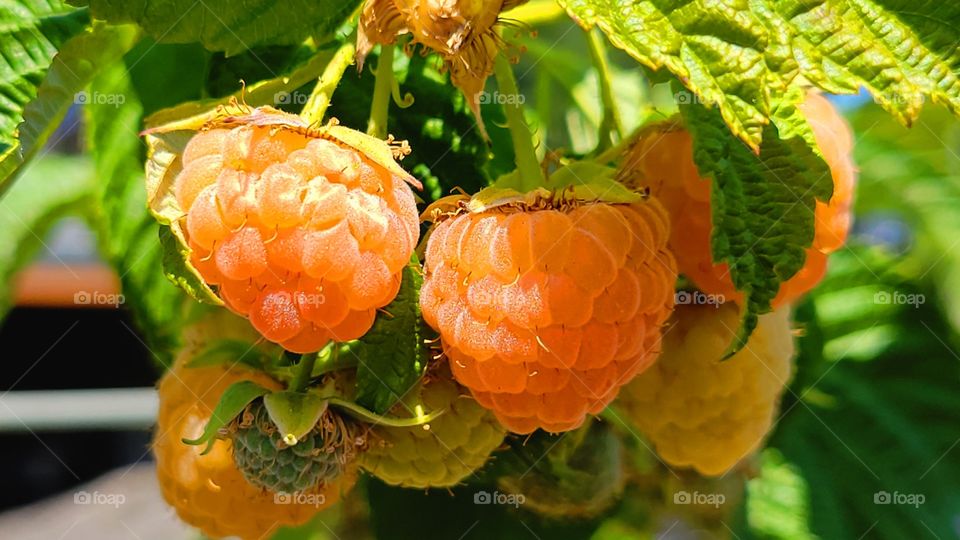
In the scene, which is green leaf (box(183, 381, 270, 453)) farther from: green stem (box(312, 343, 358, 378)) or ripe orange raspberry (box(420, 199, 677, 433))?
ripe orange raspberry (box(420, 199, 677, 433))

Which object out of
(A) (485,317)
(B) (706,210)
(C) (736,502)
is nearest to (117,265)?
(A) (485,317)

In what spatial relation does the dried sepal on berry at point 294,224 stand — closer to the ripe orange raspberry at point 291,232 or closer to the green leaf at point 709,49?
the ripe orange raspberry at point 291,232

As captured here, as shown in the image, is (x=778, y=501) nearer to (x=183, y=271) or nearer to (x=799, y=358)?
(x=799, y=358)

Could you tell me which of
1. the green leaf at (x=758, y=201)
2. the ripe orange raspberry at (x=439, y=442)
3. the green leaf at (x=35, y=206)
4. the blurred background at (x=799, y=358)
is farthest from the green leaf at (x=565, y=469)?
the green leaf at (x=35, y=206)

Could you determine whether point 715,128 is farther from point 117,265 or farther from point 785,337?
point 117,265

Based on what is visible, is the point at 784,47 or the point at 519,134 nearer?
the point at 784,47

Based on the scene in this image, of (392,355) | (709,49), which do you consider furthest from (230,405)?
(709,49)
